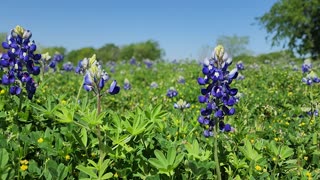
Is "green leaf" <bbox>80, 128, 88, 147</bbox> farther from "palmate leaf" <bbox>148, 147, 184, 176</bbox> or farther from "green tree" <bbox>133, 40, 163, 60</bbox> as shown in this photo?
"green tree" <bbox>133, 40, 163, 60</bbox>

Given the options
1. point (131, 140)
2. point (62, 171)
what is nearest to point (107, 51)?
point (131, 140)

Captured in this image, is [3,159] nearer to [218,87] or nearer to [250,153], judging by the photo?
[218,87]

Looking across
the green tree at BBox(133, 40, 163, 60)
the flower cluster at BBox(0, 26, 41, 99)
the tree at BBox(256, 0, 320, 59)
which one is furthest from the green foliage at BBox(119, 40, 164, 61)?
the flower cluster at BBox(0, 26, 41, 99)

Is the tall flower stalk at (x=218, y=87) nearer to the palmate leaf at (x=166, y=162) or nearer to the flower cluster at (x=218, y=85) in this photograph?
the flower cluster at (x=218, y=85)

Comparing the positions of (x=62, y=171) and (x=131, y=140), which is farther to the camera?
(x=131, y=140)

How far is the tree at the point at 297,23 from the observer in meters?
35.8

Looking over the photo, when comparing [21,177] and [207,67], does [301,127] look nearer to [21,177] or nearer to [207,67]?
[207,67]

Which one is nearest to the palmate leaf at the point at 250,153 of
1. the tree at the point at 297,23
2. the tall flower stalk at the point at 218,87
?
the tall flower stalk at the point at 218,87

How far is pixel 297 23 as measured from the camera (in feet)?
120

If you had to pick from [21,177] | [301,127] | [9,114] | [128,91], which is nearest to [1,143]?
[21,177]

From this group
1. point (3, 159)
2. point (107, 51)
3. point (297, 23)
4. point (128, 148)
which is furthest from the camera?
point (107, 51)

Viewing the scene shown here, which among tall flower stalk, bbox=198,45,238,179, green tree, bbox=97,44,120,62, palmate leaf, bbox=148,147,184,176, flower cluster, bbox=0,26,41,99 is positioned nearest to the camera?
palmate leaf, bbox=148,147,184,176

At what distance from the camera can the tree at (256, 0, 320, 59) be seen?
35.8 metres

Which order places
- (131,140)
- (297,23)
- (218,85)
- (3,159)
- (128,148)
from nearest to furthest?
(3,159), (128,148), (218,85), (131,140), (297,23)
